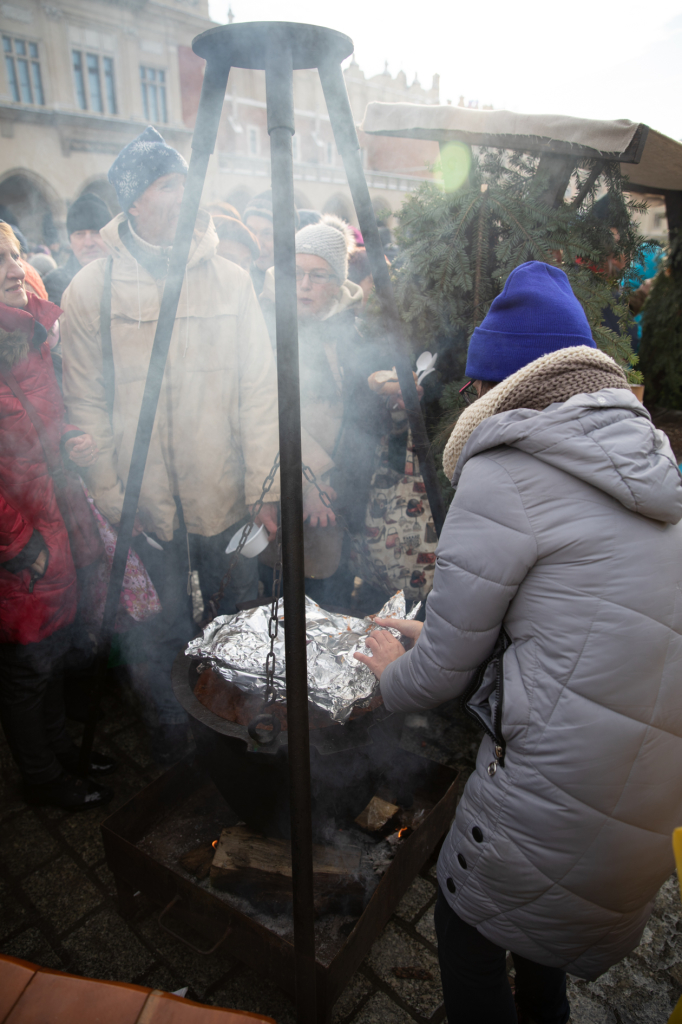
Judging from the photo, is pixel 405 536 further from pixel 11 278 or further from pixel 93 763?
pixel 11 278

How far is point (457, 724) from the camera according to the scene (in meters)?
2.90

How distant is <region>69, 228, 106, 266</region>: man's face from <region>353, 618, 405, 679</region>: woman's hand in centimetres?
375

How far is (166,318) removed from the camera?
5.77 ft

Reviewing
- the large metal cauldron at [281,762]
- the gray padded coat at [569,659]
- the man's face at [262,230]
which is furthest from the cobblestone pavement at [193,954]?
the man's face at [262,230]

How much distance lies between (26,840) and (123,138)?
1857 cm

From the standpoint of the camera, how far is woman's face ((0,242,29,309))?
201cm

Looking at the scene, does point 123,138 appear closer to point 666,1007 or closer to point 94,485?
point 94,485

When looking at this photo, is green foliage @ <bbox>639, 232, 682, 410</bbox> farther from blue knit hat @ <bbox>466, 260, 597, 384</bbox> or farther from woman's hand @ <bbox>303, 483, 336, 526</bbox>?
blue knit hat @ <bbox>466, 260, 597, 384</bbox>

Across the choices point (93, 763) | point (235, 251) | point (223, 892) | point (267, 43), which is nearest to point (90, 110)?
point (235, 251)

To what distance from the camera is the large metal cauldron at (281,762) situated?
163 centimetres

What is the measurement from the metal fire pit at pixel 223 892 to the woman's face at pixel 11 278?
1897 millimetres

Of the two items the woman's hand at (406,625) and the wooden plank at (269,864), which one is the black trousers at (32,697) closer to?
the wooden plank at (269,864)

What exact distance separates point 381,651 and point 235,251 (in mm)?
3004

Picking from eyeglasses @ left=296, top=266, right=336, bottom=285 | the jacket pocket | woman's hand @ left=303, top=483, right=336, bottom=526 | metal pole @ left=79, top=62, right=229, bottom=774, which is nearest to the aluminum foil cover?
metal pole @ left=79, top=62, right=229, bottom=774
